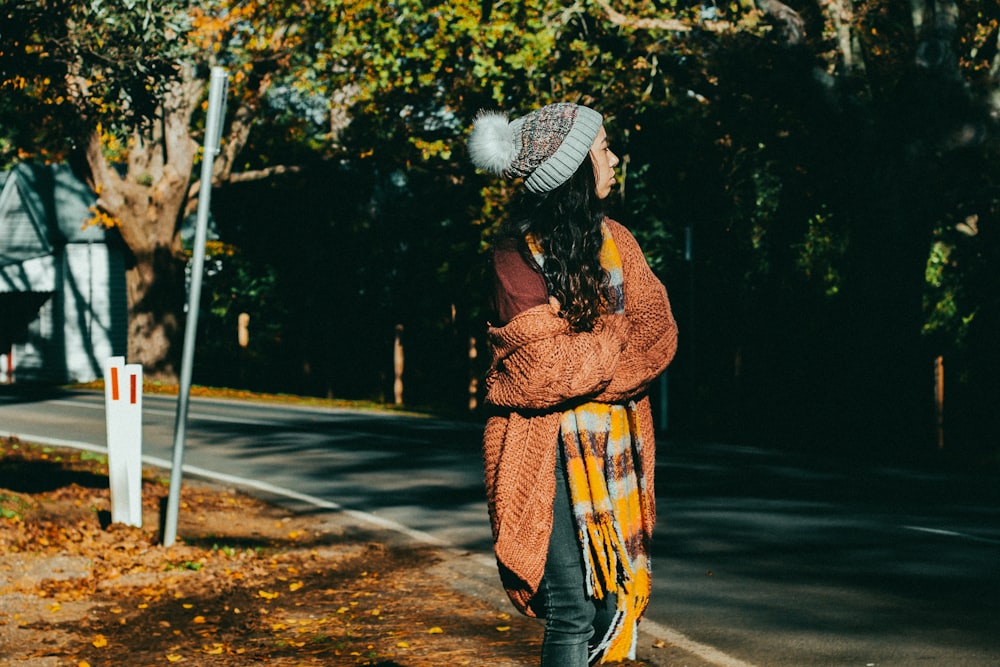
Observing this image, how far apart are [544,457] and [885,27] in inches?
685

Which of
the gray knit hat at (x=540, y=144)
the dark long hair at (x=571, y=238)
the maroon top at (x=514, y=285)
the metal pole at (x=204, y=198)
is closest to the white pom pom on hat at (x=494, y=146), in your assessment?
the gray knit hat at (x=540, y=144)

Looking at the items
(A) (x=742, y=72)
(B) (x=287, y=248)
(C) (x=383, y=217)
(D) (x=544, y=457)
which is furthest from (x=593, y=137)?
(B) (x=287, y=248)

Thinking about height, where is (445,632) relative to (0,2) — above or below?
below

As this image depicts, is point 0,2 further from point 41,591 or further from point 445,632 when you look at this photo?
point 445,632

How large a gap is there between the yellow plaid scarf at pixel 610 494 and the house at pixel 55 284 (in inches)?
1475

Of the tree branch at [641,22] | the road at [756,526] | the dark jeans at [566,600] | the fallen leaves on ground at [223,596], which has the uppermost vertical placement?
the tree branch at [641,22]

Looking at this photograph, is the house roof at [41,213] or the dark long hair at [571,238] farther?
the house roof at [41,213]

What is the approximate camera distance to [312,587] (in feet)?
25.0

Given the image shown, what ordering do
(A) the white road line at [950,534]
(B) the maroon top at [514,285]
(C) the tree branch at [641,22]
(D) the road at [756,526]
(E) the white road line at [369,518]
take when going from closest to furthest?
(B) the maroon top at [514,285], (E) the white road line at [369,518], (D) the road at [756,526], (A) the white road line at [950,534], (C) the tree branch at [641,22]

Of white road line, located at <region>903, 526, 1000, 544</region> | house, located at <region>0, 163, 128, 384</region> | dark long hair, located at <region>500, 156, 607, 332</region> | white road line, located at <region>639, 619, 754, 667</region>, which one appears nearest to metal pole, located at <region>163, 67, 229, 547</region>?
white road line, located at <region>639, 619, 754, 667</region>

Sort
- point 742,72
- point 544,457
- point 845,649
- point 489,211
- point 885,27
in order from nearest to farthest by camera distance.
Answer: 1. point 544,457
2. point 845,649
3. point 742,72
4. point 885,27
5. point 489,211

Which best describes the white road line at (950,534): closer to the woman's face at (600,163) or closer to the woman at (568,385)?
the woman at (568,385)

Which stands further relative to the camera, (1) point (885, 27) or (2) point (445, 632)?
(1) point (885, 27)

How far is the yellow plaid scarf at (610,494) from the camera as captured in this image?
3.63 metres
